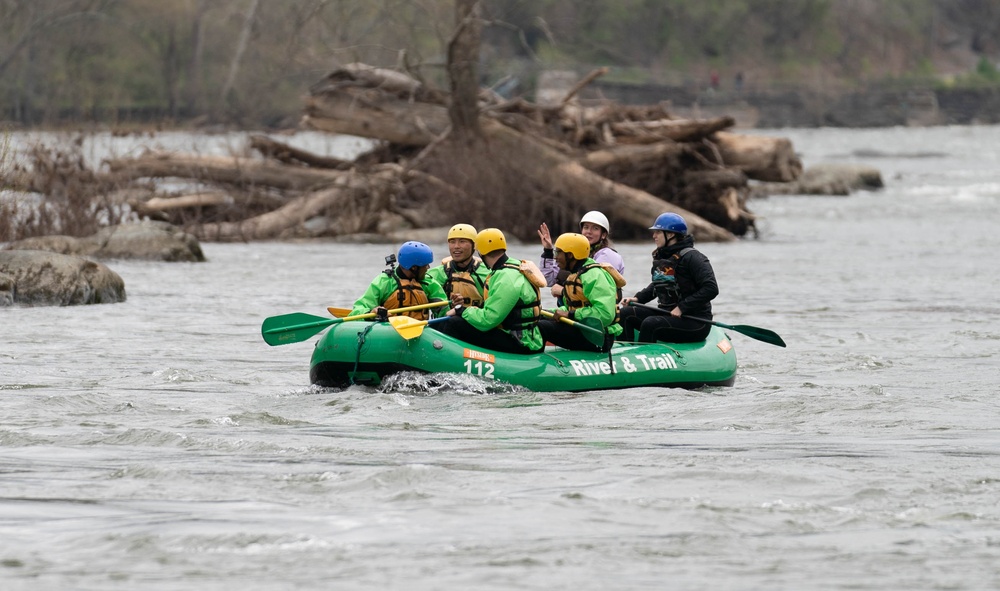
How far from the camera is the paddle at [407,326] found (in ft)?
35.0

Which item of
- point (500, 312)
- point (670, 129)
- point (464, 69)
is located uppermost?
point (464, 69)

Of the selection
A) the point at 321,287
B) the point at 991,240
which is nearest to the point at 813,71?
the point at 991,240

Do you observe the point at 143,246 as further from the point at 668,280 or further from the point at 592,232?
the point at 668,280

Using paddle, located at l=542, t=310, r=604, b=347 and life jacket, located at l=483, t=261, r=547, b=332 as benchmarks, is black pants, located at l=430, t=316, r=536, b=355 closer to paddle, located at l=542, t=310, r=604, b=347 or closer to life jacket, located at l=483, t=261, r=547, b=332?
life jacket, located at l=483, t=261, r=547, b=332

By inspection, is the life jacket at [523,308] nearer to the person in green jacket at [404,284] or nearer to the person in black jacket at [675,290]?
the person in green jacket at [404,284]

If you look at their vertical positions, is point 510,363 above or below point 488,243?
below

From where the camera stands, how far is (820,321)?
1662cm

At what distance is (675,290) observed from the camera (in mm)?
12461

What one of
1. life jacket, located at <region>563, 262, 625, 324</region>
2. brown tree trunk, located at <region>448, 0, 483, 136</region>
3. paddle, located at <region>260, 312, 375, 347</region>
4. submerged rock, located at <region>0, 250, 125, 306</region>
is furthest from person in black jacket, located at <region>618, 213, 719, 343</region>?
brown tree trunk, located at <region>448, 0, 483, 136</region>

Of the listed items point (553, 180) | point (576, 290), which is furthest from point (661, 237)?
point (553, 180)

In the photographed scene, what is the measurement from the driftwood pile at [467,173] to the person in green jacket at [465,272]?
1262 cm

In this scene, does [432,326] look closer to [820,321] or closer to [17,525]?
[17,525]

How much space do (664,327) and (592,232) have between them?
3.09 ft

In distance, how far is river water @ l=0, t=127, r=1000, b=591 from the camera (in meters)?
6.57
